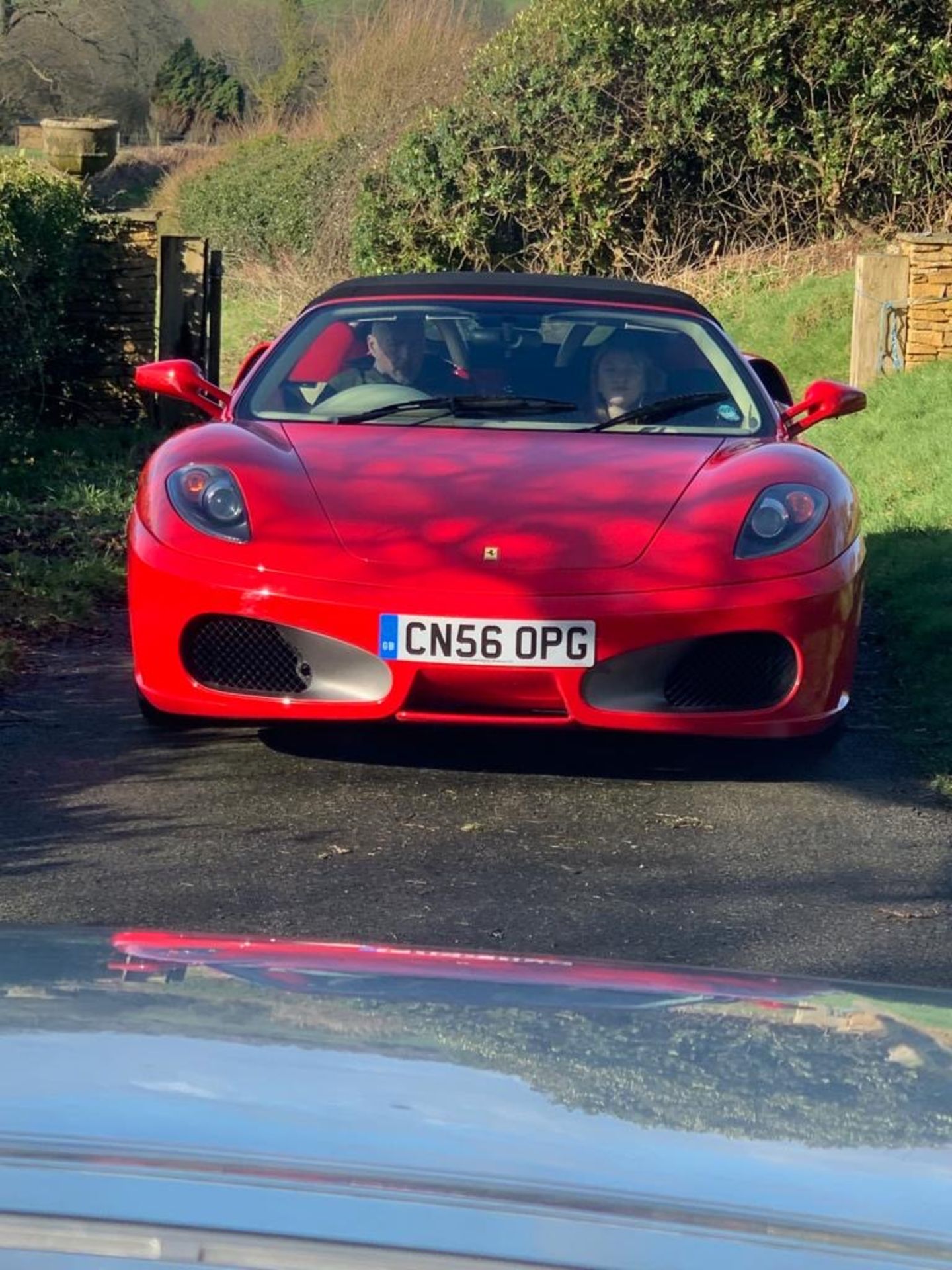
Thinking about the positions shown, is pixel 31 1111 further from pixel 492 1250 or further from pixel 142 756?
pixel 142 756

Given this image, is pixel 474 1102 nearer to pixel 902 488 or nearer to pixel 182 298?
pixel 902 488

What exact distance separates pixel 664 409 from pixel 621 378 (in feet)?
0.81

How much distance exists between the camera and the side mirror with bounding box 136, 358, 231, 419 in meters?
5.71

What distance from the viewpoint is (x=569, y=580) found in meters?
4.54

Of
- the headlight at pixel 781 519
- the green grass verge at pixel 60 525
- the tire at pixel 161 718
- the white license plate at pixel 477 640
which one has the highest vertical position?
the headlight at pixel 781 519

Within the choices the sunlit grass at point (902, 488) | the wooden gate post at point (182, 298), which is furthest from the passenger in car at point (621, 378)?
the wooden gate post at point (182, 298)

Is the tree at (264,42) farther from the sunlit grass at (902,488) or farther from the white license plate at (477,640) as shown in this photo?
the white license plate at (477,640)

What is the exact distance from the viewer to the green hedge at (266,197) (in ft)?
77.3

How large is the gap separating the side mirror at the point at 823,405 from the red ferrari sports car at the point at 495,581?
0.49m

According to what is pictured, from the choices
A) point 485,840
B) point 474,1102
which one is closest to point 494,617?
point 485,840

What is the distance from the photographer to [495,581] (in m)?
4.52

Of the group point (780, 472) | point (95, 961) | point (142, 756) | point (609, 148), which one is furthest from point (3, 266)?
point (609, 148)

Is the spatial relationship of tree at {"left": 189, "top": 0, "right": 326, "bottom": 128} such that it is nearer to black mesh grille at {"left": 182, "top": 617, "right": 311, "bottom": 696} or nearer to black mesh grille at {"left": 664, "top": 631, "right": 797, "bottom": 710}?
black mesh grille at {"left": 182, "top": 617, "right": 311, "bottom": 696}

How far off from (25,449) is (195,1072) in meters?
8.72
